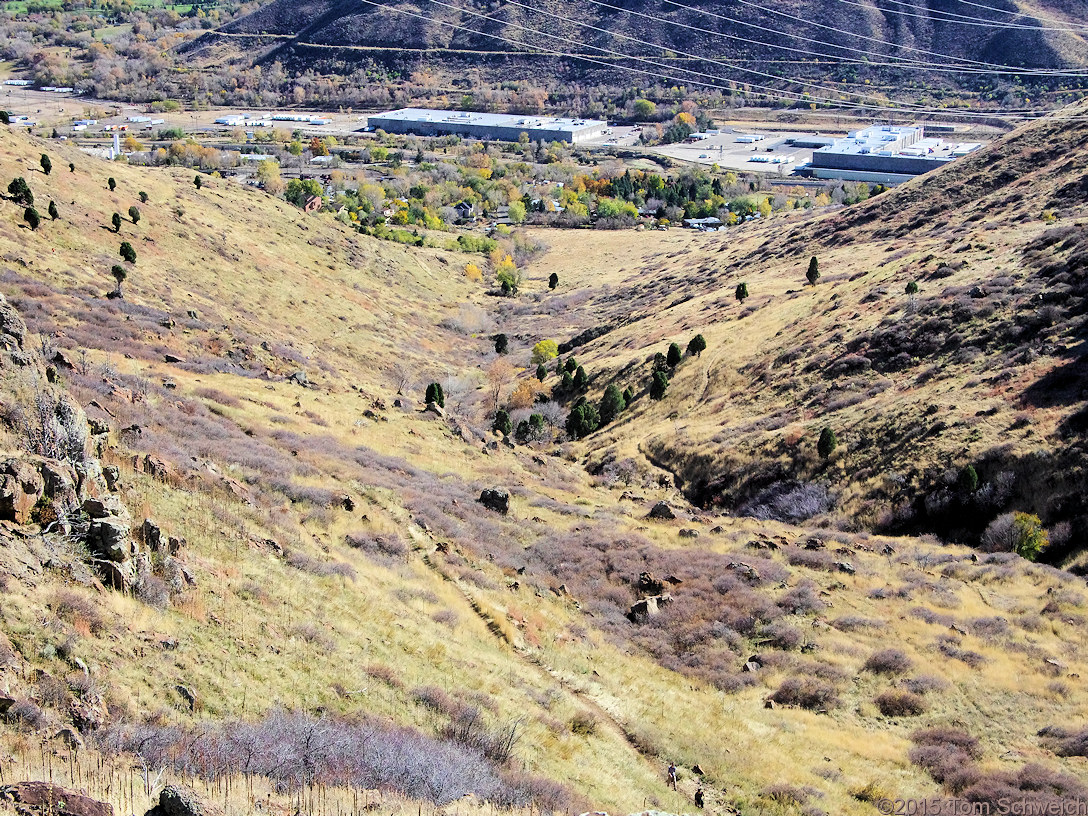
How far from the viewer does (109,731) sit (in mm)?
11766

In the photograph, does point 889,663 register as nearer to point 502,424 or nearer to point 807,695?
point 807,695

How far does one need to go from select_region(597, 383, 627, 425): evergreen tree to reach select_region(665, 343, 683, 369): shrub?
12.5 ft

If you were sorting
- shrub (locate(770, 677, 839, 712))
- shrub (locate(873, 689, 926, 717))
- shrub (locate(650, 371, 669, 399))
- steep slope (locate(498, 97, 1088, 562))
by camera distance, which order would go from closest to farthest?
shrub (locate(873, 689, 926, 717)), shrub (locate(770, 677, 839, 712)), steep slope (locate(498, 97, 1088, 562)), shrub (locate(650, 371, 669, 399))

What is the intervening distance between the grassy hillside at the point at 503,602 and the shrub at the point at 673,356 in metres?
2.19

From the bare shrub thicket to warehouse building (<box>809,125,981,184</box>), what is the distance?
15006 cm

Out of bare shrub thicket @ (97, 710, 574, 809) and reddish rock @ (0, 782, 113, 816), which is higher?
reddish rock @ (0, 782, 113, 816)

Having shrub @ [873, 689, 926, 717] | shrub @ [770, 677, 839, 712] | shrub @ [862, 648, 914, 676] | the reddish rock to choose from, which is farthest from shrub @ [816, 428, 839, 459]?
the reddish rock

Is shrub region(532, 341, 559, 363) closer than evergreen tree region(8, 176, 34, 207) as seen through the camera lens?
No

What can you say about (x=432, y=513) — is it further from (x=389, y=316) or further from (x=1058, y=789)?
(x=389, y=316)

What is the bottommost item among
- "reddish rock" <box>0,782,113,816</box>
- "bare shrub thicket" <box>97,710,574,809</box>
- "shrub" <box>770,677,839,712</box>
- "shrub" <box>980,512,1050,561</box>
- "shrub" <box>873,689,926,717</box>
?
"shrub" <box>770,677,839,712</box>

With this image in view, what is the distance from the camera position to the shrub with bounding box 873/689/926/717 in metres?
20.7

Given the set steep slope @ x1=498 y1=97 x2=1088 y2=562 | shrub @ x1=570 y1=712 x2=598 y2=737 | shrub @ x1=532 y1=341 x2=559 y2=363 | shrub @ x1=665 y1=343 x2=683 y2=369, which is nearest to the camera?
shrub @ x1=570 y1=712 x2=598 y2=737

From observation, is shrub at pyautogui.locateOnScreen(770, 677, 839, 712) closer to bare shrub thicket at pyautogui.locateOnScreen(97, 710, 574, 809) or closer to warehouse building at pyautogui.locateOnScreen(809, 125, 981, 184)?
bare shrub thicket at pyautogui.locateOnScreen(97, 710, 574, 809)

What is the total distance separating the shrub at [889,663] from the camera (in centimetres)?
2223
